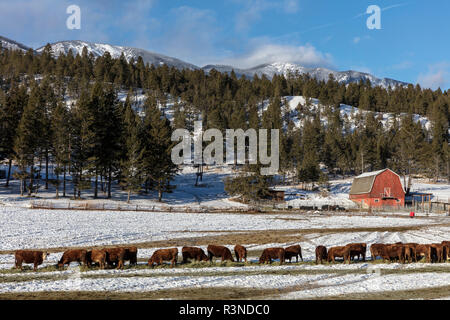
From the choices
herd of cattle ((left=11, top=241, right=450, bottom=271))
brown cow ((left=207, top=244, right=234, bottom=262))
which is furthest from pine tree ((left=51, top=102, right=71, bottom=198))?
brown cow ((left=207, top=244, right=234, bottom=262))

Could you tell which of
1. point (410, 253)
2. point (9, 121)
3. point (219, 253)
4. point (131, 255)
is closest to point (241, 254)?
point (219, 253)

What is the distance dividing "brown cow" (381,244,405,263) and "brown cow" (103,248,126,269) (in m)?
11.9

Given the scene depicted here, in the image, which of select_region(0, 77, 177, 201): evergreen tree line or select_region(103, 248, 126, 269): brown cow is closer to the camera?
select_region(103, 248, 126, 269): brown cow

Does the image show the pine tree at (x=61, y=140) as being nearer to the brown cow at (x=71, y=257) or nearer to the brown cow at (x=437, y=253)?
the brown cow at (x=71, y=257)

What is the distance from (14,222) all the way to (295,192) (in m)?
60.6

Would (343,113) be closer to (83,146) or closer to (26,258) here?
(83,146)

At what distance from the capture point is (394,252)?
17.6 m

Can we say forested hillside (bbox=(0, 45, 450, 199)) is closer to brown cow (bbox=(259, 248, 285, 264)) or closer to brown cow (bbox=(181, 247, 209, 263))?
brown cow (bbox=(181, 247, 209, 263))

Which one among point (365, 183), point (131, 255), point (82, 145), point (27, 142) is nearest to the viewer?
point (131, 255)

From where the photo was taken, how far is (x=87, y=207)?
4581 centimetres

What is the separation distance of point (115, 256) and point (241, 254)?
5.64m

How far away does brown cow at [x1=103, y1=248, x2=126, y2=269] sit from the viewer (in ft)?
50.1
